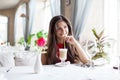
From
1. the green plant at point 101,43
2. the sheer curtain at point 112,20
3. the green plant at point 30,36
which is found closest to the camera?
the green plant at point 101,43

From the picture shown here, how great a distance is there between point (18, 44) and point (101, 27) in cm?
209

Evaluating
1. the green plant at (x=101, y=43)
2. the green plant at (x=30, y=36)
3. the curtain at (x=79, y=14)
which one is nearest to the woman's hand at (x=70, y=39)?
the green plant at (x=101, y=43)

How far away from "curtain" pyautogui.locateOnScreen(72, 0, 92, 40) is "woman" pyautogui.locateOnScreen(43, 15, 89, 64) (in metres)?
1.55

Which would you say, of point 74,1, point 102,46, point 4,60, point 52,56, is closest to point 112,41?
point 102,46

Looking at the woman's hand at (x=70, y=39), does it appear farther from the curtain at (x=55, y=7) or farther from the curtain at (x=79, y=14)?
the curtain at (x=55, y=7)

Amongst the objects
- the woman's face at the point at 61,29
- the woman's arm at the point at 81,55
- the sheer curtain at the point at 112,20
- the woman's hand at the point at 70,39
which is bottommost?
the woman's arm at the point at 81,55

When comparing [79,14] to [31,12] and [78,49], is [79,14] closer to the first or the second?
[31,12]

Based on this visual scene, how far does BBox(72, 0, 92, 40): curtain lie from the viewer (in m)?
4.03

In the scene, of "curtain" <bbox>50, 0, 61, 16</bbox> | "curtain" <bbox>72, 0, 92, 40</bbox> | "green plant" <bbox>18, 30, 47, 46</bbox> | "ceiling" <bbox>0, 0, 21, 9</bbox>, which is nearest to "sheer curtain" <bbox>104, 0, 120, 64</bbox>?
"curtain" <bbox>72, 0, 92, 40</bbox>

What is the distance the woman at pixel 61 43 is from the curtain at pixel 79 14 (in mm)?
1553

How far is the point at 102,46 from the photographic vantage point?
11.8ft

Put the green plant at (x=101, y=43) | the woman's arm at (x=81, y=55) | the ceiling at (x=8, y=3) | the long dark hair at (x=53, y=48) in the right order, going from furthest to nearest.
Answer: the ceiling at (x=8, y=3)
the green plant at (x=101, y=43)
the long dark hair at (x=53, y=48)
the woman's arm at (x=81, y=55)

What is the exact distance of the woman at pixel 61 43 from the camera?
2438mm

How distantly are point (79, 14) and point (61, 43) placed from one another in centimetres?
175
